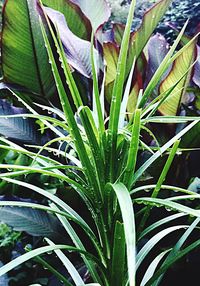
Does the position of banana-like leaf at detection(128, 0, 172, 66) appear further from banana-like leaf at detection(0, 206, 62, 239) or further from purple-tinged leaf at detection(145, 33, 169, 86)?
banana-like leaf at detection(0, 206, 62, 239)

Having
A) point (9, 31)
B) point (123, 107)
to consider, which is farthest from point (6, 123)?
point (123, 107)

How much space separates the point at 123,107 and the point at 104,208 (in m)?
0.23

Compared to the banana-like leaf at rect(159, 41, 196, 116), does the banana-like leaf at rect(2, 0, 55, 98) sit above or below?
above

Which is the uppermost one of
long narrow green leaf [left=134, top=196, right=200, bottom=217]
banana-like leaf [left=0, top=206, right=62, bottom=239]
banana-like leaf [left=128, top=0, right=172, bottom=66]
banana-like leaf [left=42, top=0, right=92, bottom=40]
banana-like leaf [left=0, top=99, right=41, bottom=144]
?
banana-like leaf [left=42, top=0, right=92, bottom=40]

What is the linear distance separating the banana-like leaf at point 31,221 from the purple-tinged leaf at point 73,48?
476mm

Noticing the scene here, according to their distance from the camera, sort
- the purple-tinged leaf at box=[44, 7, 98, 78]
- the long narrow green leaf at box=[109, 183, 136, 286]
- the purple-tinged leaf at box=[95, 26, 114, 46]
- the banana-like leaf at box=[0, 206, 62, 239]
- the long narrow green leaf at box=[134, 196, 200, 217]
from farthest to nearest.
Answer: the purple-tinged leaf at box=[95, 26, 114, 46]
the purple-tinged leaf at box=[44, 7, 98, 78]
the banana-like leaf at box=[0, 206, 62, 239]
the long narrow green leaf at box=[134, 196, 200, 217]
the long narrow green leaf at box=[109, 183, 136, 286]

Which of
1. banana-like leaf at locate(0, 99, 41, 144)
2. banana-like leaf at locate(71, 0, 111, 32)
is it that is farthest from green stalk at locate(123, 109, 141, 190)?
banana-like leaf at locate(71, 0, 111, 32)

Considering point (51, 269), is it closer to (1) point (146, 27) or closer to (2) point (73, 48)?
(2) point (73, 48)

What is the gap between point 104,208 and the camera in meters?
0.81

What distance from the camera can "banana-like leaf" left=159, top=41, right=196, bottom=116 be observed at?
1.26 metres

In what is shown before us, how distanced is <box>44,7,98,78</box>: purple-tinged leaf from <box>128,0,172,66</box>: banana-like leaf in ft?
0.55

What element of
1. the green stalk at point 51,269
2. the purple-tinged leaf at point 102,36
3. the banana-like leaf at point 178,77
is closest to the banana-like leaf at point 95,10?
the purple-tinged leaf at point 102,36

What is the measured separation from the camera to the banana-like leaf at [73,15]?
4.87 feet

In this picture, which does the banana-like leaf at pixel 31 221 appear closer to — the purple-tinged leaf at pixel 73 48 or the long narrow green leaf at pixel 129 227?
the purple-tinged leaf at pixel 73 48
